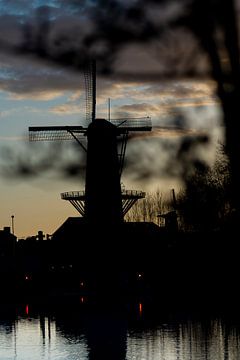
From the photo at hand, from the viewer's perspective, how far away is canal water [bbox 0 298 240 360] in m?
20.0

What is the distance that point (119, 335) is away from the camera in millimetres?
24812

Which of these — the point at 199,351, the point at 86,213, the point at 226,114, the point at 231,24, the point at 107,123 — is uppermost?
the point at 107,123

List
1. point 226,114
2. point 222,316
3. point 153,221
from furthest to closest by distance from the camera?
point 153,221
point 222,316
point 226,114

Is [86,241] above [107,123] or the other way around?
the other way around

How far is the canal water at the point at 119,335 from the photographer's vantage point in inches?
789

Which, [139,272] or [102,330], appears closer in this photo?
[102,330]

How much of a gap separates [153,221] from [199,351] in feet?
269

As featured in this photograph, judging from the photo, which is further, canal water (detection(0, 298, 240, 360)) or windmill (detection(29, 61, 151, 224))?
windmill (detection(29, 61, 151, 224))

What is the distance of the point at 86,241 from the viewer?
57.4m

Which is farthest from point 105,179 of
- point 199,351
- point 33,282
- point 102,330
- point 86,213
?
point 199,351

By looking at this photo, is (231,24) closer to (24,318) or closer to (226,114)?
(226,114)

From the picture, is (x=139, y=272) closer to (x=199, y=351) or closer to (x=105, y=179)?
(x=105, y=179)

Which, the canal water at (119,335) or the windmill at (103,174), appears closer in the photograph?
the canal water at (119,335)

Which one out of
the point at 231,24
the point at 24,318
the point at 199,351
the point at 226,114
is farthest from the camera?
the point at 24,318
